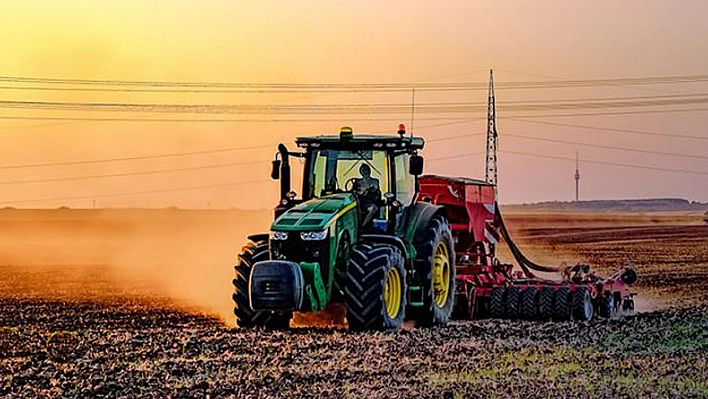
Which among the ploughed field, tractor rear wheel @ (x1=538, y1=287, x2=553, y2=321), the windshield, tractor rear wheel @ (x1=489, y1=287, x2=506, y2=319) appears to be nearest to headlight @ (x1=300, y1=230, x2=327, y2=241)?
the ploughed field

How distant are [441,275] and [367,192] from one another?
7.94 feet

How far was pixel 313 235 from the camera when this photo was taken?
60.5ft

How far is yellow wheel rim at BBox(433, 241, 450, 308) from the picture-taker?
21203mm

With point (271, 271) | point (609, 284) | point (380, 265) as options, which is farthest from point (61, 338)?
point (609, 284)

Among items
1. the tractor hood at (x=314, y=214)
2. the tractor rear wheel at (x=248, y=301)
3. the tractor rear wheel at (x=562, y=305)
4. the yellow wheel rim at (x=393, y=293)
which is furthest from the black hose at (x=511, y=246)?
the tractor rear wheel at (x=248, y=301)

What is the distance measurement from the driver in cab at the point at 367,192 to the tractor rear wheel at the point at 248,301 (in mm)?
1561

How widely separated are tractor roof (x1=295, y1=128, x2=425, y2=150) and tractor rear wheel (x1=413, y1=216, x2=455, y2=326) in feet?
4.68

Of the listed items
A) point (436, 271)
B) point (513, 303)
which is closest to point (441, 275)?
point (436, 271)

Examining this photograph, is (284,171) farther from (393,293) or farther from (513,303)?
(513,303)

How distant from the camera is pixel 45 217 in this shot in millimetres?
84562

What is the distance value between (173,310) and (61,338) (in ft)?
20.6

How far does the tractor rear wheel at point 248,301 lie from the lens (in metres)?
A: 19.3

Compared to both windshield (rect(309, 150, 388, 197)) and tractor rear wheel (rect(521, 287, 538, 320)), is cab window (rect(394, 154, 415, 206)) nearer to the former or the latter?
windshield (rect(309, 150, 388, 197))

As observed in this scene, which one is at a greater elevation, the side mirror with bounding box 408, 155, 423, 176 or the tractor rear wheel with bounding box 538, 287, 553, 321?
the side mirror with bounding box 408, 155, 423, 176
